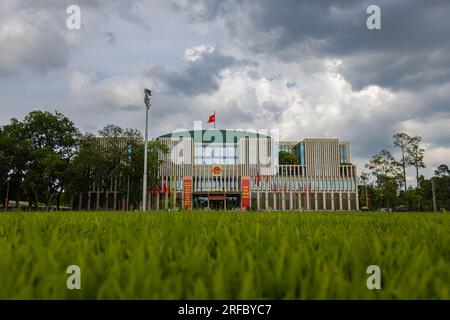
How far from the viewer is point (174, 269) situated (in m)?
1.32

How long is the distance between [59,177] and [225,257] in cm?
5378

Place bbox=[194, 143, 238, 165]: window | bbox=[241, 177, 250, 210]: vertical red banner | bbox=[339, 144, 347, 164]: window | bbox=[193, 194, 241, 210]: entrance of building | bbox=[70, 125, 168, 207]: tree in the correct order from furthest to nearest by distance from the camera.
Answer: bbox=[339, 144, 347, 164]: window, bbox=[194, 143, 238, 165]: window, bbox=[193, 194, 241, 210]: entrance of building, bbox=[241, 177, 250, 210]: vertical red banner, bbox=[70, 125, 168, 207]: tree

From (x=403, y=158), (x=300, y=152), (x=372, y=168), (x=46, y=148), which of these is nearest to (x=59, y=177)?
(x=46, y=148)

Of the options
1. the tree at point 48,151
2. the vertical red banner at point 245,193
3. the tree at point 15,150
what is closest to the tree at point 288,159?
the vertical red banner at point 245,193

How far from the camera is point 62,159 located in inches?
1978

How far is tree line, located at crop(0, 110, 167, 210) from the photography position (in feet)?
151

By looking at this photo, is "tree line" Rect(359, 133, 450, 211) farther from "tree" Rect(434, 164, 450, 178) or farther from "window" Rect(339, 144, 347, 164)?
"window" Rect(339, 144, 347, 164)

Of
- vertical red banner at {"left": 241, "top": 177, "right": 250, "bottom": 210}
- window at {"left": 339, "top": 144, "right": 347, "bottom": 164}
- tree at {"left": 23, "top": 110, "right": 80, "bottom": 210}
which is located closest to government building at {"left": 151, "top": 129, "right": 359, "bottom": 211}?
vertical red banner at {"left": 241, "top": 177, "right": 250, "bottom": 210}

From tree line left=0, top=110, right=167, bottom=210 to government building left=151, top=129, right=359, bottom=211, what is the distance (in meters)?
30.2

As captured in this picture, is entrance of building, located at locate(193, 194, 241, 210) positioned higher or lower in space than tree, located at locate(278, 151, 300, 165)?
lower

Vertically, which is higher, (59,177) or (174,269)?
(59,177)

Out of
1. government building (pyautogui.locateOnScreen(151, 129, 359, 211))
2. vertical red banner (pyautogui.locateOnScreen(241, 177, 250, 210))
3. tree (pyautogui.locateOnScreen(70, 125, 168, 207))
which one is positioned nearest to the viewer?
tree (pyautogui.locateOnScreen(70, 125, 168, 207))

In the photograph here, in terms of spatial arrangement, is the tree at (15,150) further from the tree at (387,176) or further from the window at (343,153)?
the window at (343,153)
